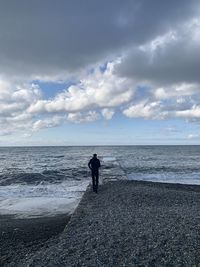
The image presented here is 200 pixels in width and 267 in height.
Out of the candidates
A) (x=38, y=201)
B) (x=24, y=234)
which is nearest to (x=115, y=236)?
(x=24, y=234)

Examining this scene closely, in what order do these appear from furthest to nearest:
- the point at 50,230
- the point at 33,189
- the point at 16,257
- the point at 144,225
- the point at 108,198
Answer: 1. the point at 33,189
2. the point at 108,198
3. the point at 50,230
4. the point at 144,225
5. the point at 16,257

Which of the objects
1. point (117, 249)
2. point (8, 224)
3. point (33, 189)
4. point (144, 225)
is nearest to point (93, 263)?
point (117, 249)

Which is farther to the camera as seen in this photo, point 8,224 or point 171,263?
point 8,224

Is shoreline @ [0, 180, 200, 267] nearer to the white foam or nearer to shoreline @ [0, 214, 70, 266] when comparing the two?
shoreline @ [0, 214, 70, 266]

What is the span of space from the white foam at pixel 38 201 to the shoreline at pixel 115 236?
60.1 inches

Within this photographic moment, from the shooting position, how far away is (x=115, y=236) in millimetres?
9594

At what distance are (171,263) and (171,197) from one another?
382 inches

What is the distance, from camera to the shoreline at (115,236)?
7.97 metres

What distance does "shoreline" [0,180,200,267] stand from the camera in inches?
314

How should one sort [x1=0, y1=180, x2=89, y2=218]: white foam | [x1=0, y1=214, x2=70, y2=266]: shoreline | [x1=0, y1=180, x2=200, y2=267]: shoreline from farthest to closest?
[x1=0, y1=180, x2=89, y2=218]: white foam, [x1=0, y1=214, x2=70, y2=266]: shoreline, [x1=0, y1=180, x2=200, y2=267]: shoreline

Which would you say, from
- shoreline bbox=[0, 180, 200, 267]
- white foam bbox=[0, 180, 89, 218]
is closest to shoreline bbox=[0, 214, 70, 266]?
shoreline bbox=[0, 180, 200, 267]

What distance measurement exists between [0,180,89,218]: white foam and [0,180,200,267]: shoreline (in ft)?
5.01

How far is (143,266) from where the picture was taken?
743cm

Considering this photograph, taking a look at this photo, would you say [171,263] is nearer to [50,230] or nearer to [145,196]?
[50,230]
